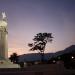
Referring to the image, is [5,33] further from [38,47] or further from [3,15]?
[38,47]

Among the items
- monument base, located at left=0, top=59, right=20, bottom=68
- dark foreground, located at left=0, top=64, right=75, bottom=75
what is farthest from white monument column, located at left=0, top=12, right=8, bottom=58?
dark foreground, located at left=0, top=64, right=75, bottom=75

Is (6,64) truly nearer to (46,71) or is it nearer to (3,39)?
(3,39)

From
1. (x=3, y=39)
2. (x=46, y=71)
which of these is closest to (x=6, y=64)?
(x=3, y=39)

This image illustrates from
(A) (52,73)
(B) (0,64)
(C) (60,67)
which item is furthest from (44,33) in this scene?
(A) (52,73)

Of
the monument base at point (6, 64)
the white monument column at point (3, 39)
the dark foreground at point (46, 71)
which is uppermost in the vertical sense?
the white monument column at point (3, 39)

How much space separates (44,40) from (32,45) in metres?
4.45

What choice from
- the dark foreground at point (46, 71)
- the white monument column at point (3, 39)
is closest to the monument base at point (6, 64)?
the white monument column at point (3, 39)

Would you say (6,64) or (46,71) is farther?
(6,64)

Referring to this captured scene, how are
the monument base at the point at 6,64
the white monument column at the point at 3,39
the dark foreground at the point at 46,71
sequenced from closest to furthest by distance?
the dark foreground at the point at 46,71 < the monument base at the point at 6,64 < the white monument column at the point at 3,39

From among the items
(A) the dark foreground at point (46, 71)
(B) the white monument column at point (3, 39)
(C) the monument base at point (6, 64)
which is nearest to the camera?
(A) the dark foreground at point (46, 71)

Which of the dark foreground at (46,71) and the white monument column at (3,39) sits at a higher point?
the white monument column at (3,39)

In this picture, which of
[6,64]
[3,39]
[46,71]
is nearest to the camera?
[46,71]

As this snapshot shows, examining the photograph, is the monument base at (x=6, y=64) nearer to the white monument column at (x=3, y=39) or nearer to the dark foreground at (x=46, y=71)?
the white monument column at (x=3, y=39)

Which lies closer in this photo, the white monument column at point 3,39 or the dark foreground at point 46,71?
the dark foreground at point 46,71
